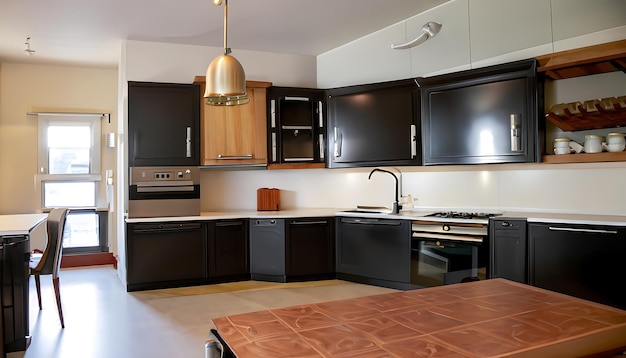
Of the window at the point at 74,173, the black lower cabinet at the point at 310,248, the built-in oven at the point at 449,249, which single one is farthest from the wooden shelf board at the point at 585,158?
the window at the point at 74,173

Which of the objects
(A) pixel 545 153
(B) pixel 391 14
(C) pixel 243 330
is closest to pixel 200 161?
(B) pixel 391 14

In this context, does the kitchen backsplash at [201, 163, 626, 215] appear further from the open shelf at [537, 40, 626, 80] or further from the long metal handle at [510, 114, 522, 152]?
the open shelf at [537, 40, 626, 80]

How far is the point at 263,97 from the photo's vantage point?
5.43 m

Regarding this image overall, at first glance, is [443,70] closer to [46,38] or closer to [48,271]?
[48,271]

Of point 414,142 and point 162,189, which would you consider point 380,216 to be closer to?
point 414,142

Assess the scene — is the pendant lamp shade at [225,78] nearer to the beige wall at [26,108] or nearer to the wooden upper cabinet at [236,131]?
the wooden upper cabinet at [236,131]

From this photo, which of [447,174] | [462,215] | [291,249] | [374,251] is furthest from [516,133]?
[291,249]

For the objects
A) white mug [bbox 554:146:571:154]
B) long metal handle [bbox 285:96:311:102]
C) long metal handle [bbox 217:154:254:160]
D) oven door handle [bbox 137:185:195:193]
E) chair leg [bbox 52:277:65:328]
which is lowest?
chair leg [bbox 52:277:65:328]

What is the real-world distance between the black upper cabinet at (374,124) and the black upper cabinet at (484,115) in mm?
179

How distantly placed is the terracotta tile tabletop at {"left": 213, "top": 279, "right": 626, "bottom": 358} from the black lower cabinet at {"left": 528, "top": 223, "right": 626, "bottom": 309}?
81.8 inches

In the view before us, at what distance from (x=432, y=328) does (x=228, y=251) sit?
413cm

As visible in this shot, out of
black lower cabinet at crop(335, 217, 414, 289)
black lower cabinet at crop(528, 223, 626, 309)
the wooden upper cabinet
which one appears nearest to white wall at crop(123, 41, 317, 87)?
the wooden upper cabinet

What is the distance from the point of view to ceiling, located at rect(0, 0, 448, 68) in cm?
436

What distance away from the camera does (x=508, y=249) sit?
3.83 m
